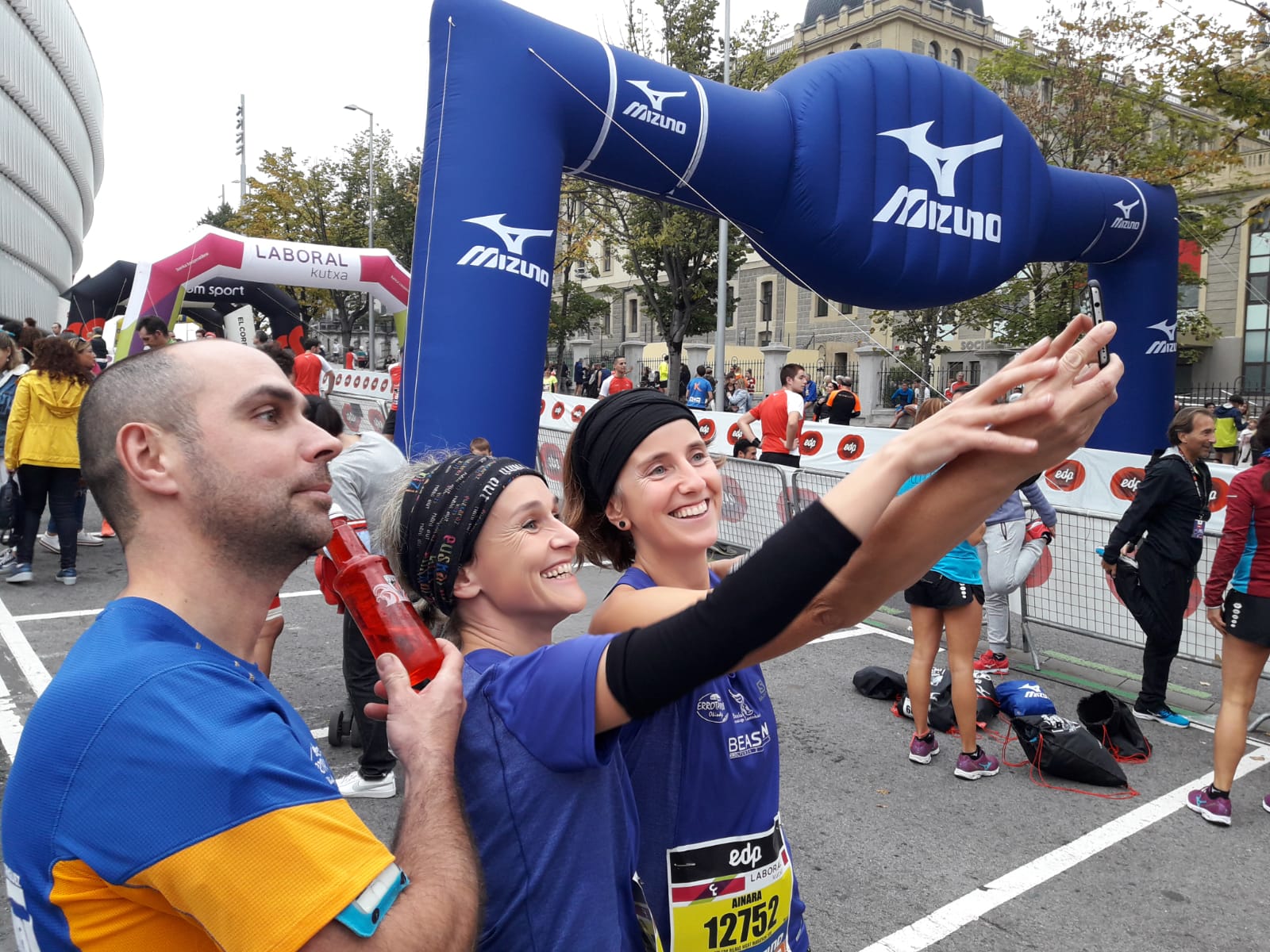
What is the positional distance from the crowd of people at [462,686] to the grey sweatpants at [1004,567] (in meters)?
4.79

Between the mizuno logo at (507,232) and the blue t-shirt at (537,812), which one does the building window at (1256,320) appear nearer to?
the mizuno logo at (507,232)

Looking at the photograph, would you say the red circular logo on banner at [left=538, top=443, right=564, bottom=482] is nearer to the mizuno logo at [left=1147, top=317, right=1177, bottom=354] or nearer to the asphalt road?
the asphalt road

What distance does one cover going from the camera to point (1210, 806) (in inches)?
168

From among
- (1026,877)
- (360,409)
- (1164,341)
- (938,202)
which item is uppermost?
(938,202)

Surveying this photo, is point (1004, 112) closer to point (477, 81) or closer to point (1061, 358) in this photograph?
point (477, 81)

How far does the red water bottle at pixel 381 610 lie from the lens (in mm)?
1406

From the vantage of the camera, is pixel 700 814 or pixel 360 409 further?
pixel 360 409

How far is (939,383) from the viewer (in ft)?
111

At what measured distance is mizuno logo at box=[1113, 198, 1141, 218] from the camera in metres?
10.5

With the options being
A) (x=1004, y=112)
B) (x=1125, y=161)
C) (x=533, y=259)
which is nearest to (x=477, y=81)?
(x=533, y=259)

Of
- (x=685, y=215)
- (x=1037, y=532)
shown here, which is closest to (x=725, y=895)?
(x=1037, y=532)

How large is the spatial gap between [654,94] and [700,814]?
6.46 meters

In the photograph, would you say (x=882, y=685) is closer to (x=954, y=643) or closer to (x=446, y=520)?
(x=954, y=643)

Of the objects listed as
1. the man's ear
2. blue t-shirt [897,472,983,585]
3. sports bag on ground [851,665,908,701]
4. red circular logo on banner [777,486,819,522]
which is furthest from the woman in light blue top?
the man's ear
